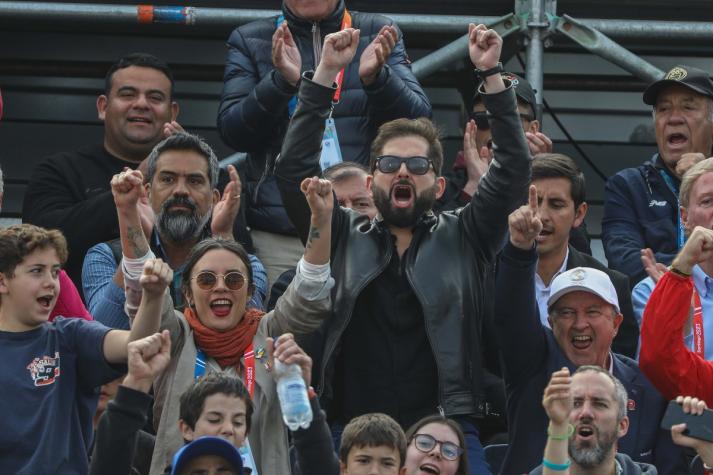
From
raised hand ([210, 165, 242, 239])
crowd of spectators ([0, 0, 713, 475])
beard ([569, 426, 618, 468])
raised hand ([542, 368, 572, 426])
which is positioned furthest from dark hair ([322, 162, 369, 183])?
raised hand ([542, 368, 572, 426])

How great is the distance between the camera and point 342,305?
802cm

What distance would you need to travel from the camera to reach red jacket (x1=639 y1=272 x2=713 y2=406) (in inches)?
318

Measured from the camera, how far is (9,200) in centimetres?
1194

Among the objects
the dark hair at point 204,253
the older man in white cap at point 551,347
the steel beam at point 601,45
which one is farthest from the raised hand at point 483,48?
the steel beam at point 601,45

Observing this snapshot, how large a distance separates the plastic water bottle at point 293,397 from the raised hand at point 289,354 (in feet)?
0.09

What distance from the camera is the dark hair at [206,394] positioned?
24.0 ft

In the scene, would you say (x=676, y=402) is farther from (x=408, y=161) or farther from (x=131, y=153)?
(x=131, y=153)

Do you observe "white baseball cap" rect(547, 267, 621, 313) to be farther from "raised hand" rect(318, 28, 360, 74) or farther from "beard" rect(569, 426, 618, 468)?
"raised hand" rect(318, 28, 360, 74)

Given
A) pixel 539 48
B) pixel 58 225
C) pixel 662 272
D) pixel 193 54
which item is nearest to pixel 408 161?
pixel 662 272

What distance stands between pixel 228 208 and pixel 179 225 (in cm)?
25

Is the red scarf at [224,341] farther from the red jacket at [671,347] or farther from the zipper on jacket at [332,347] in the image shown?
the red jacket at [671,347]

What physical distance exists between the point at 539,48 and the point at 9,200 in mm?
3639

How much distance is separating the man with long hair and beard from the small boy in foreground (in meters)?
0.59

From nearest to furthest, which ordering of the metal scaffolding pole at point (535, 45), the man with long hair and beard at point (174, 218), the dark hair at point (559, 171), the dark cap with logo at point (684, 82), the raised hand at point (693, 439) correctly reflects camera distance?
the raised hand at point (693, 439) → the man with long hair and beard at point (174, 218) → the dark hair at point (559, 171) → the dark cap with logo at point (684, 82) → the metal scaffolding pole at point (535, 45)
